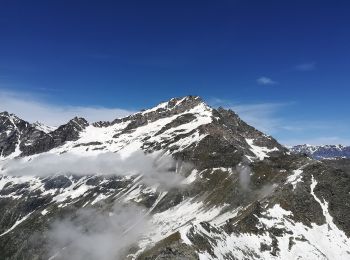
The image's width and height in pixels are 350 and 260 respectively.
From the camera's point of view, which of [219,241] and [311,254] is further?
[311,254]

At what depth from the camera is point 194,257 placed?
133375mm

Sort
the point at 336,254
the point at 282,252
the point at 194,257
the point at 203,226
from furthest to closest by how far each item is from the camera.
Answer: the point at 336,254 → the point at 282,252 → the point at 203,226 → the point at 194,257

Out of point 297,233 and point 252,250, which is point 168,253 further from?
point 297,233

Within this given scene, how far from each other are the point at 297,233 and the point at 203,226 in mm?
55433

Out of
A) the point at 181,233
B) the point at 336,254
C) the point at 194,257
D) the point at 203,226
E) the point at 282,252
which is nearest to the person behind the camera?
the point at 194,257

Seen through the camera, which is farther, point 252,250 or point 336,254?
point 336,254

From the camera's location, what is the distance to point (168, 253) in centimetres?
13400

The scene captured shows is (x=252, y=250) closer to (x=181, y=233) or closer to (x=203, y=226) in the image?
(x=203, y=226)

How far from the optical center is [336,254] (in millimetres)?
197000

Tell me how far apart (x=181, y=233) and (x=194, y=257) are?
733 inches

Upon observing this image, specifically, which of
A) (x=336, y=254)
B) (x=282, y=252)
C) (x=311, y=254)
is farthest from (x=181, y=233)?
(x=336, y=254)

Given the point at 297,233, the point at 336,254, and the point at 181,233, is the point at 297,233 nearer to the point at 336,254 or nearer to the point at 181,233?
the point at 336,254

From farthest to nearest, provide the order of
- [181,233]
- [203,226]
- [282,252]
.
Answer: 1. [282,252]
2. [203,226]
3. [181,233]

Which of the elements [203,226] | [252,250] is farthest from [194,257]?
[252,250]
